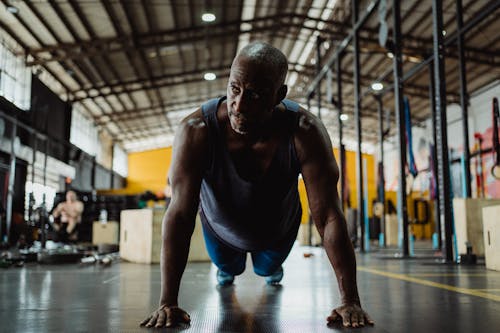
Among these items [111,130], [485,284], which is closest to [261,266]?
[485,284]

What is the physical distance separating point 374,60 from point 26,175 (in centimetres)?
1028

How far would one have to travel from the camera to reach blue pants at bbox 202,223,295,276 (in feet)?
7.07

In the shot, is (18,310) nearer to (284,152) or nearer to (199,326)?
(199,326)

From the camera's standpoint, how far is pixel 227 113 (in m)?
1.55

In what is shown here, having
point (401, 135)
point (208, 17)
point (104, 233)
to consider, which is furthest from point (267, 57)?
point (208, 17)

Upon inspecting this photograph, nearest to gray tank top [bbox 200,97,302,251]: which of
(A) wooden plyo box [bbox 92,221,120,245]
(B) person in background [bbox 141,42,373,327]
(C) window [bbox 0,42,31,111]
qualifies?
(B) person in background [bbox 141,42,373,327]

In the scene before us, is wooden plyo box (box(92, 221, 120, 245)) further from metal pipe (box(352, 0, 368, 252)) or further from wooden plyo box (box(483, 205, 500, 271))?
wooden plyo box (box(483, 205, 500, 271))

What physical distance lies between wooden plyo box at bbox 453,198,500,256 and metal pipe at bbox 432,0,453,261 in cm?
31

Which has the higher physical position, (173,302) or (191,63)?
(191,63)

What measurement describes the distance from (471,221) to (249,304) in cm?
379

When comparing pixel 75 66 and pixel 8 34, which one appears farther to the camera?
pixel 75 66

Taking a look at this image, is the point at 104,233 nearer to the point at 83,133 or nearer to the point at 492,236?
the point at 492,236

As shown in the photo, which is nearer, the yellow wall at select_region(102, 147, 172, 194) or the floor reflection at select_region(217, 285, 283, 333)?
the floor reflection at select_region(217, 285, 283, 333)

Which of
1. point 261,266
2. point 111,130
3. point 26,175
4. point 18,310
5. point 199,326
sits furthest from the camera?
point 111,130
